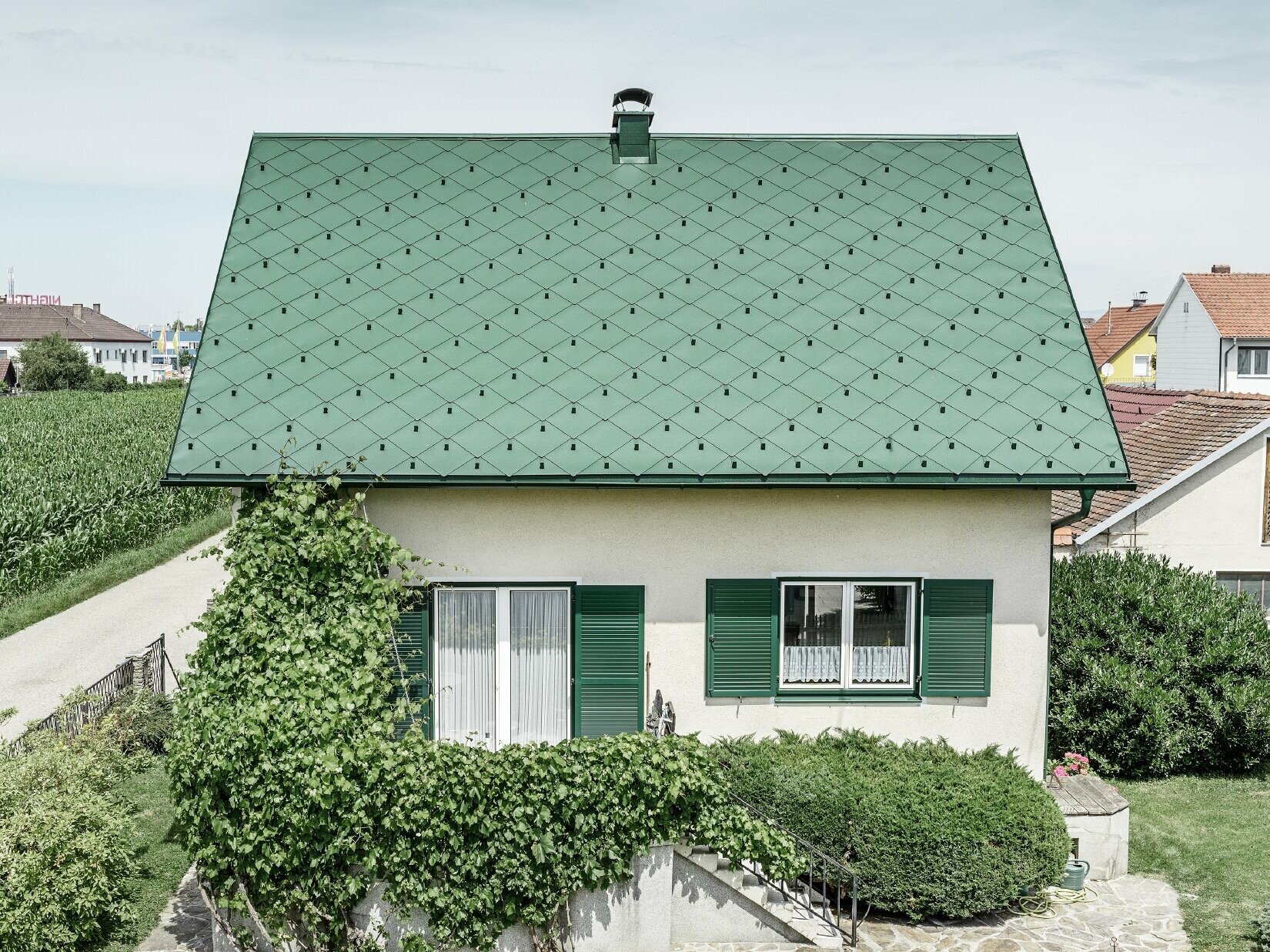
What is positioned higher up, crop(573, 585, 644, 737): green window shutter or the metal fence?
crop(573, 585, 644, 737): green window shutter

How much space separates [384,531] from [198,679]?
90.2 inches

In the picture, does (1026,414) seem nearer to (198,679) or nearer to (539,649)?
(539,649)

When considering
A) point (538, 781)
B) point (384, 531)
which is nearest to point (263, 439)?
point (384, 531)

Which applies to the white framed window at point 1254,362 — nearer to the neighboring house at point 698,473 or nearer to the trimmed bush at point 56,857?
the neighboring house at point 698,473

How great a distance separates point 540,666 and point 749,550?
2434 millimetres

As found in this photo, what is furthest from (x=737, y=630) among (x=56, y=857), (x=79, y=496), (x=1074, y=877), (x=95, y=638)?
(x=79, y=496)

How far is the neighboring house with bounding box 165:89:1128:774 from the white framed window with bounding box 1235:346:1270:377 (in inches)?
1855

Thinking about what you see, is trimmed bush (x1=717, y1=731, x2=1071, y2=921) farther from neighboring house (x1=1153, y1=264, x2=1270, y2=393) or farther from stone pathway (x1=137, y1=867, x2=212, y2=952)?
neighboring house (x1=1153, y1=264, x2=1270, y2=393)

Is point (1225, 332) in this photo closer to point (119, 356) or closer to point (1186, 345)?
point (1186, 345)

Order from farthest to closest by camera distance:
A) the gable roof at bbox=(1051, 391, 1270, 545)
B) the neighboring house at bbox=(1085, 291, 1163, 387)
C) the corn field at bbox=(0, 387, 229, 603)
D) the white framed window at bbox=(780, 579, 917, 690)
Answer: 1. the neighboring house at bbox=(1085, 291, 1163, 387)
2. the corn field at bbox=(0, 387, 229, 603)
3. the gable roof at bbox=(1051, 391, 1270, 545)
4. the white framed window at bbox=(780, 579, 917, 690)

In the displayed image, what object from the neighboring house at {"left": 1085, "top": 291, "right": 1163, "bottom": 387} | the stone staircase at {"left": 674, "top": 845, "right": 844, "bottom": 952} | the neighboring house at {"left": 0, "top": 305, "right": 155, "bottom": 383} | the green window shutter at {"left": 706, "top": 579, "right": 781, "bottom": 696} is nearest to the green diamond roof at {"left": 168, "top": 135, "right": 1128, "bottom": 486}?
the green window shutter at {"left": 706, "top": 579, "right": 781, "bottom": 696}

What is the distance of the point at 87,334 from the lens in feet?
410

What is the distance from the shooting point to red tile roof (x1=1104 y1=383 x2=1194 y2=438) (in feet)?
76.5

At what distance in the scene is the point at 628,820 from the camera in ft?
32.4
